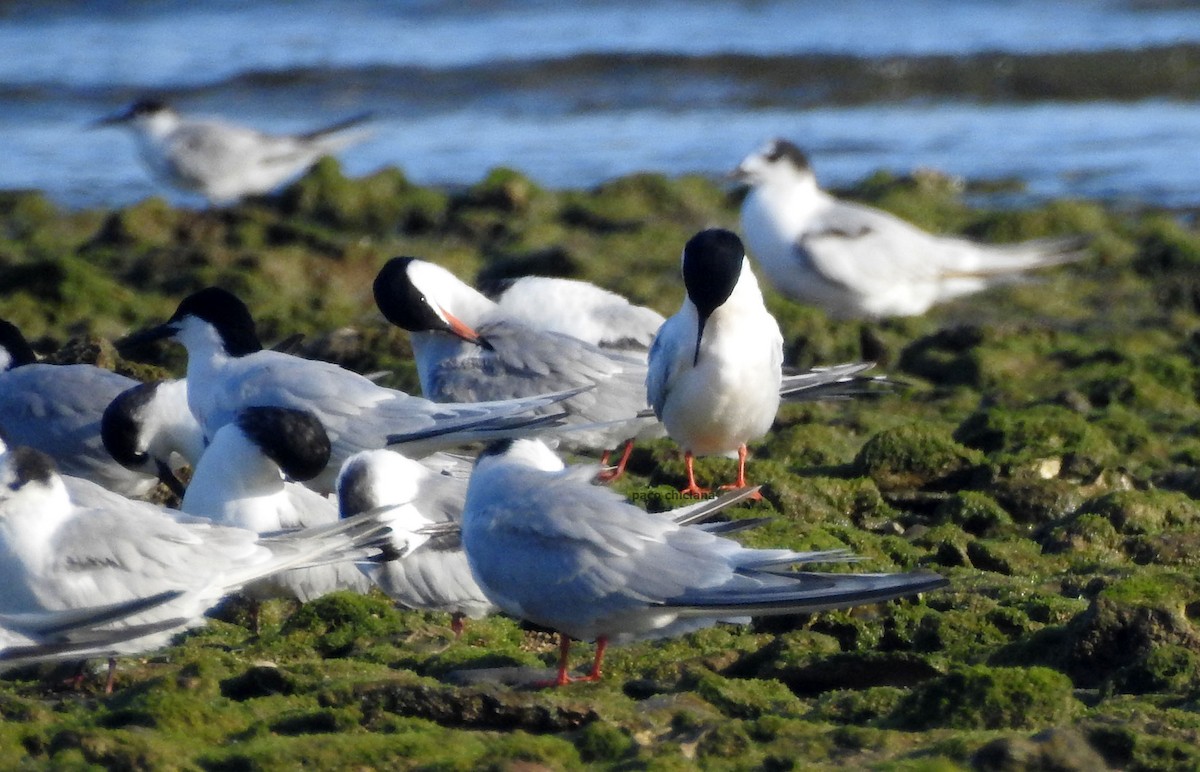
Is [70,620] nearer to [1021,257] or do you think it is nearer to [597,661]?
[597,661]

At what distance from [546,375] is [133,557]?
252cm

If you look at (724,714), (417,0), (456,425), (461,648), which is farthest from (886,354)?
(417,0)

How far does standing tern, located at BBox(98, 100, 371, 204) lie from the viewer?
1460 cm

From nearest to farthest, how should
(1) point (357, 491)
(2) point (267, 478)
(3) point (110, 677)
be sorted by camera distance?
(3) point (110, 677)
(1) point (357, 491)
(2) point (267, 478)

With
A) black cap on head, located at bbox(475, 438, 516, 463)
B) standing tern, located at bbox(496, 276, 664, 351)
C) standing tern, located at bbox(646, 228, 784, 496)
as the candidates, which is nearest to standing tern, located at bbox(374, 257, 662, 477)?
standing tern, located at bbox(496, 276, 664, 351)

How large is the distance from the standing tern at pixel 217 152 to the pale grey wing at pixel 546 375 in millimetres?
7939

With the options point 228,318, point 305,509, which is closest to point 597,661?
point 305,509

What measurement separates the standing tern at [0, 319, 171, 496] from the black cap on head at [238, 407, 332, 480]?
3.93 feet

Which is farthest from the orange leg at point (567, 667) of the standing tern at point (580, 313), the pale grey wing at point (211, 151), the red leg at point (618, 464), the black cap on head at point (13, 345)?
the pale grey wing at point (211, 151)

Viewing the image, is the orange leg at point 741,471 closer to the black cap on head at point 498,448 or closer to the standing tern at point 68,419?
the black cap on head at point 498,448

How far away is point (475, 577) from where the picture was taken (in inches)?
185

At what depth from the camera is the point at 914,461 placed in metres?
6.46

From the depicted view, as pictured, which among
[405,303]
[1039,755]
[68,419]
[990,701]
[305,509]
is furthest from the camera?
[405,303]

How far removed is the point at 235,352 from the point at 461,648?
2.23 meters
